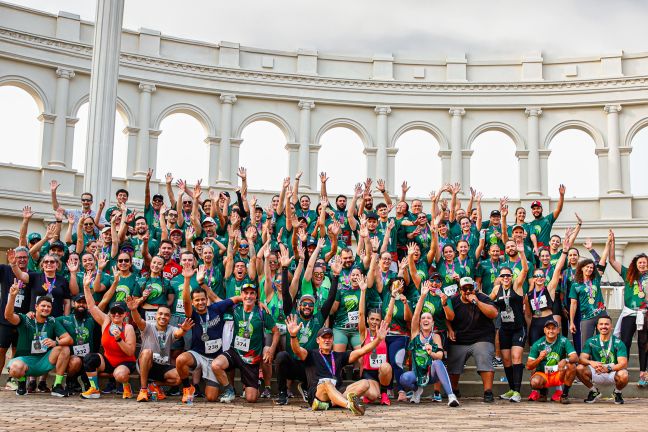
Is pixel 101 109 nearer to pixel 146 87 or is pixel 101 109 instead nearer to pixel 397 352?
pixel 146 87

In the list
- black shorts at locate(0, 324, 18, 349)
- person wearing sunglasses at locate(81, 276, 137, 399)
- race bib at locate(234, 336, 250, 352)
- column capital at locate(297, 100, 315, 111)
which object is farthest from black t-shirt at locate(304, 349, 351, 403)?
column capital at locate(297, 100, 315, 111)

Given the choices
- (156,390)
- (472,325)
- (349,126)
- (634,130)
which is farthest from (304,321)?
(634,130)

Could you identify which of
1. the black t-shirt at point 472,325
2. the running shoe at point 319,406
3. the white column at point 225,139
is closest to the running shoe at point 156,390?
the running shoe at point 319,406

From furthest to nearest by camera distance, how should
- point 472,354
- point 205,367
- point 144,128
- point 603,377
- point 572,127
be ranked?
point 572,127 → point 144,128 → point 472,354 → point 603,377 → point 205,367

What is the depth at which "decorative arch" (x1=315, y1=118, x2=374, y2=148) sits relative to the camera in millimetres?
27984

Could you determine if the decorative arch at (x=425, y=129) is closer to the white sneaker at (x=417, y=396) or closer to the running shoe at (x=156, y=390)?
the white sneaker at (x=417, y=396)

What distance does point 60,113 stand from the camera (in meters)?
25.1

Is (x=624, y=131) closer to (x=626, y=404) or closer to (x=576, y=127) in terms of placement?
(x=576, y=127)

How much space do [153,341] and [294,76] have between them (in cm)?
1876

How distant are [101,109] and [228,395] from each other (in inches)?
380

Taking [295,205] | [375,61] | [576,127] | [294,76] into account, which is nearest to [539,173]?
[576,127]

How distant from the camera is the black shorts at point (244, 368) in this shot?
1005 cm

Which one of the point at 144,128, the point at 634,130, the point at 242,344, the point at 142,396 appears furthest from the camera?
the point at 634,130

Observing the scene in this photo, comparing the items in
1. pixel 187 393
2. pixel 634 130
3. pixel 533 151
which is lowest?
pixel 187 393
